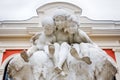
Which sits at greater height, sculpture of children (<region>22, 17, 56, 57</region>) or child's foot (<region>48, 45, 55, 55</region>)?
sculpture of children (<region>22, 17, 56, 57</region>)

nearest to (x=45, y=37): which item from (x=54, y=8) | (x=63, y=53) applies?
(x=63, y=53)

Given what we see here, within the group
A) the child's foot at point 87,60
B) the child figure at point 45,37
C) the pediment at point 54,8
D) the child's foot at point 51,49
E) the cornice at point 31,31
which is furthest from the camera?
the pediment at point 54,8

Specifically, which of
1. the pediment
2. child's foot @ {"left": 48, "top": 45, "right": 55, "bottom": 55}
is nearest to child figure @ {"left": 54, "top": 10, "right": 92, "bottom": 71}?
child's foot @ {"left": 48, "top": 45, "right": 55, "bottom": 55}

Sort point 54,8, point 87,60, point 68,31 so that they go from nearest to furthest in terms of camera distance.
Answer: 1. point 87,60
2. point 68,31
3. point 54,8

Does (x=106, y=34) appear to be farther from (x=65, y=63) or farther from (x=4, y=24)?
(x=65, y=63)

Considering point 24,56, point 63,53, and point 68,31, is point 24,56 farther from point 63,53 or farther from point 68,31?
point 68,31

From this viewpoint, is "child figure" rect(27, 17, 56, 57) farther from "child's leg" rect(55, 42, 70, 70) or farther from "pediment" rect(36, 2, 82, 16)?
"pediment" rect(36, 2, 82, 16)

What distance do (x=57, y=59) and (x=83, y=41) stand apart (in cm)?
40

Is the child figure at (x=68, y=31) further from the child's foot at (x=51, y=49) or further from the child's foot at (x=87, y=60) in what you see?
the child's foot at (x=87, y=60)

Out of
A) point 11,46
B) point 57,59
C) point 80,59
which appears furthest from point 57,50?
point 11,46

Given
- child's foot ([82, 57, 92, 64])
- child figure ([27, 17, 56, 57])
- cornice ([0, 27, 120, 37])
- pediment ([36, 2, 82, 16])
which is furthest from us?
pediment ([36, 2, 82, 16])

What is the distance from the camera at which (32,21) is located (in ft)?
40.2

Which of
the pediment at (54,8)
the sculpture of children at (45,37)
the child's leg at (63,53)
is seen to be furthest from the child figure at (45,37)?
the pediment at (54,8)

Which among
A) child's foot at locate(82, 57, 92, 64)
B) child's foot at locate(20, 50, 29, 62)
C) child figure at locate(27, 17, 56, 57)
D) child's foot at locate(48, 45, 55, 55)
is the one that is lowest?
child's foot at locate(82, 57, 92, 64)
